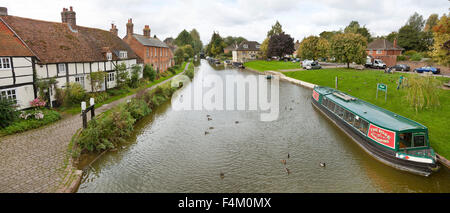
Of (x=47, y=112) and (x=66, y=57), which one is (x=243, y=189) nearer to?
(x=47, y=112)

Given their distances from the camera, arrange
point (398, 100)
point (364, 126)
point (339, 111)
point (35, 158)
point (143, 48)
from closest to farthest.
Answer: point (35, 158), point (364, 126), point (339, 111), point (398, 100), point (143, 48)

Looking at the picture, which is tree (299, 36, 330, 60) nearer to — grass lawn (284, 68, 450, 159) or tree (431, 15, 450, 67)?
grass lawn (284, 68, 450, 159)

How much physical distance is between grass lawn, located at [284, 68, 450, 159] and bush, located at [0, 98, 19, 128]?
23.2m

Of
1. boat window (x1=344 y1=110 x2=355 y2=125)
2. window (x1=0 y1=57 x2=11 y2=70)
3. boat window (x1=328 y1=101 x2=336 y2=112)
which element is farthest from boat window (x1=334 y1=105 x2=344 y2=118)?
window (x1=0 y1=57 x2=11 y2=70)

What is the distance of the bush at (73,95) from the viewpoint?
68.4 ft

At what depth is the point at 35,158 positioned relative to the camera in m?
12.2

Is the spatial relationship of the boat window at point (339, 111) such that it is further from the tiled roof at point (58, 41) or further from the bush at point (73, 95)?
the tiled roof at point (58, 41)

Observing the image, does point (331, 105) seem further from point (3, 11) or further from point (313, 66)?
point (313, 66)

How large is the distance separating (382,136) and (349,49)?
A: 106 feet

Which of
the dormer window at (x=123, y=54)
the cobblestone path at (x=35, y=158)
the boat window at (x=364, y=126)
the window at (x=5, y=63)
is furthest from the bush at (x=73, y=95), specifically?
the boat window at (x=364, y=126)

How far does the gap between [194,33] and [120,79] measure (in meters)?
141

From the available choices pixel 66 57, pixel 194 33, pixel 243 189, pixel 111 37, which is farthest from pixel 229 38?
pixel 243 189

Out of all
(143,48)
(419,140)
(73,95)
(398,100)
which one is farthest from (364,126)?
(143,48)

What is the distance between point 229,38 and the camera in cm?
17600
